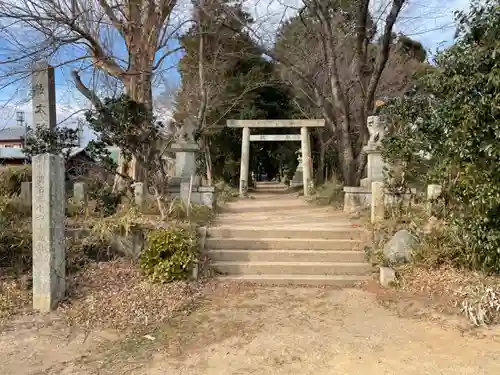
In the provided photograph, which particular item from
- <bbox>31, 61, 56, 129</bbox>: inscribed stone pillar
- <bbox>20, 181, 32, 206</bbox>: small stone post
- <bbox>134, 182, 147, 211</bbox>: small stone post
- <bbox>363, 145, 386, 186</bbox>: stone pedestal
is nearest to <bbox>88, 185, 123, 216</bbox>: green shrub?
<bbox>134, 182, 147, 211</bbox>: small stone post

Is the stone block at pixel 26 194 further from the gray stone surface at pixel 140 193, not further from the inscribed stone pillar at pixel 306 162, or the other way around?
the inscribed stone pillar at pixel 306 162

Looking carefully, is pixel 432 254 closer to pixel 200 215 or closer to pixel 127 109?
pixel 200 215

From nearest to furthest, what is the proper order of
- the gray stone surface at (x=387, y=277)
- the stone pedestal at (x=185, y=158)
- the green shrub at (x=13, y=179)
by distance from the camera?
the gray stone surface at (x=387, y=277), the green shrub at (x=13, y=179), the stone pedestal at (x=185, y=158)

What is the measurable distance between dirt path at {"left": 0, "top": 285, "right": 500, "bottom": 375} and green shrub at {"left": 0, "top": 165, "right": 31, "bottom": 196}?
454 centimetres

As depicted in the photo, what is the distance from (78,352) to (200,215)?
3.67 metres

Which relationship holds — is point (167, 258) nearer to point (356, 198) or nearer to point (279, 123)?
point (356, 198)

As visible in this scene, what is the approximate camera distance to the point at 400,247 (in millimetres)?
5055

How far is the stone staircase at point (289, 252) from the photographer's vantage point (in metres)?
5.06

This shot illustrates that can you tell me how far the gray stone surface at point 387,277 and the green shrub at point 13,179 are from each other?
644 cm

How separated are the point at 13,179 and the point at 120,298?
488 centimetres

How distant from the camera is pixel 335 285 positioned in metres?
4.88


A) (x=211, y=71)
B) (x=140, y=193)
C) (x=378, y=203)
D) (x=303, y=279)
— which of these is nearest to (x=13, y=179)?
(x=140, y=193)

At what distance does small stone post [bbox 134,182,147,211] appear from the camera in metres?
6.65

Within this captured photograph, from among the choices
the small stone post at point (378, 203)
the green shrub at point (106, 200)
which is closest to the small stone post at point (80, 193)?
the green shrub at point (106, 200)
